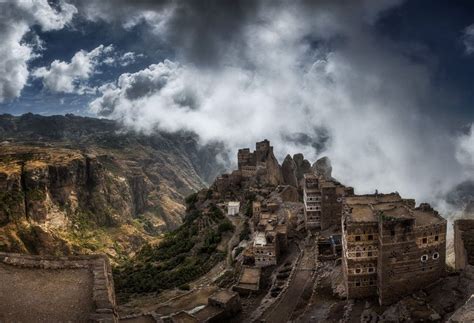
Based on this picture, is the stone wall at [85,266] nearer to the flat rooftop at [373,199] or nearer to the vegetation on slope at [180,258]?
the flat rooftop at [373,199]

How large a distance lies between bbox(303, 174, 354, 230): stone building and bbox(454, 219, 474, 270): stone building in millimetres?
16994

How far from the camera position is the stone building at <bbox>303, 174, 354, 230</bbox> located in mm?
67481

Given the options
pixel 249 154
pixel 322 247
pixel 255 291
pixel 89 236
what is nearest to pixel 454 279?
pixel 322 247

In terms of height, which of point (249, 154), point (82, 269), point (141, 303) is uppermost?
point (249, 154)

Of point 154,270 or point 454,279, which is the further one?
point 154,270

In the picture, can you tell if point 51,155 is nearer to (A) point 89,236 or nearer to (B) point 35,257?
(A) point 89,236

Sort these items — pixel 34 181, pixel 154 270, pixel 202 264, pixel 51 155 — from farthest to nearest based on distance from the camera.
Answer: pixel 51 155 < pixel 34 181 < pixel 154 270 < pixel 202 264

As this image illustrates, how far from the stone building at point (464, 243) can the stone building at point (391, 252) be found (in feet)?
16.8

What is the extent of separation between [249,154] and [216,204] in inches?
790

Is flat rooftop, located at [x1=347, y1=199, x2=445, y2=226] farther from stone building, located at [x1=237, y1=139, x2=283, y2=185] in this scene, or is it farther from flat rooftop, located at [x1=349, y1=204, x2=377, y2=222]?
stone building, located at [x1=237, y1=139, x2=283, y2=185]

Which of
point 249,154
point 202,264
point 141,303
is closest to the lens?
point 141,303

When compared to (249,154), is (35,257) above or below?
below

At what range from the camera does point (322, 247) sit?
61750 mm

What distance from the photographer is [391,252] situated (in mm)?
43156
